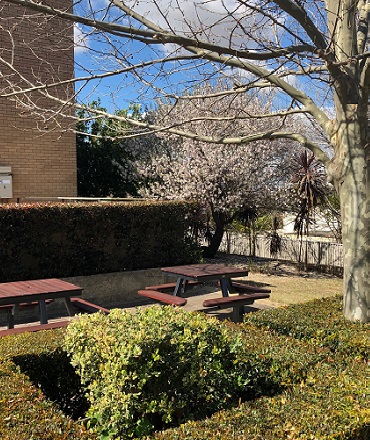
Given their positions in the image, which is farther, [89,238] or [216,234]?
[216,234]

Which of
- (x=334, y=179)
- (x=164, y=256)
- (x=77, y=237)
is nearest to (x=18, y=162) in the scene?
(x=77, y=237)

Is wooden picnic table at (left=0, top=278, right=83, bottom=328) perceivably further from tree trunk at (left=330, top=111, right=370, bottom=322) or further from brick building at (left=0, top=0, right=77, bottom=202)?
brick building at (left=0, top=0, right=77, bottom=202)

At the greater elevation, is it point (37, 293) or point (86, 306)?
point (37, 293)

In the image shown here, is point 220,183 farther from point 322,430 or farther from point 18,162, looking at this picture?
point 322,430

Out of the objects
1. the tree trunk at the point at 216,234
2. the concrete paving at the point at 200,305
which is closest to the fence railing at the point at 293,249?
the tree trunk at the point at 216,234

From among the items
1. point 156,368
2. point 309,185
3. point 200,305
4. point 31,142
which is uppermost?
point 31,142

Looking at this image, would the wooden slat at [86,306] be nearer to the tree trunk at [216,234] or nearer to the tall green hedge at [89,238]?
the tall green hedge at [89,238]

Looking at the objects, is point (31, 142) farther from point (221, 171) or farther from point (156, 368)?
point (156, 368)

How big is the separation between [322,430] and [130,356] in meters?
1.21

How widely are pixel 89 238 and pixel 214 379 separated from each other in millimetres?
7386

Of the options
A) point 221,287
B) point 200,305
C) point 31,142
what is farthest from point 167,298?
point 31,142

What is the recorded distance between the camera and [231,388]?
11.7ft

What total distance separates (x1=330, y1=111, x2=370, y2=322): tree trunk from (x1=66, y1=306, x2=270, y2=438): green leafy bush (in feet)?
6.69

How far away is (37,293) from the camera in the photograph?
6.32 meters
